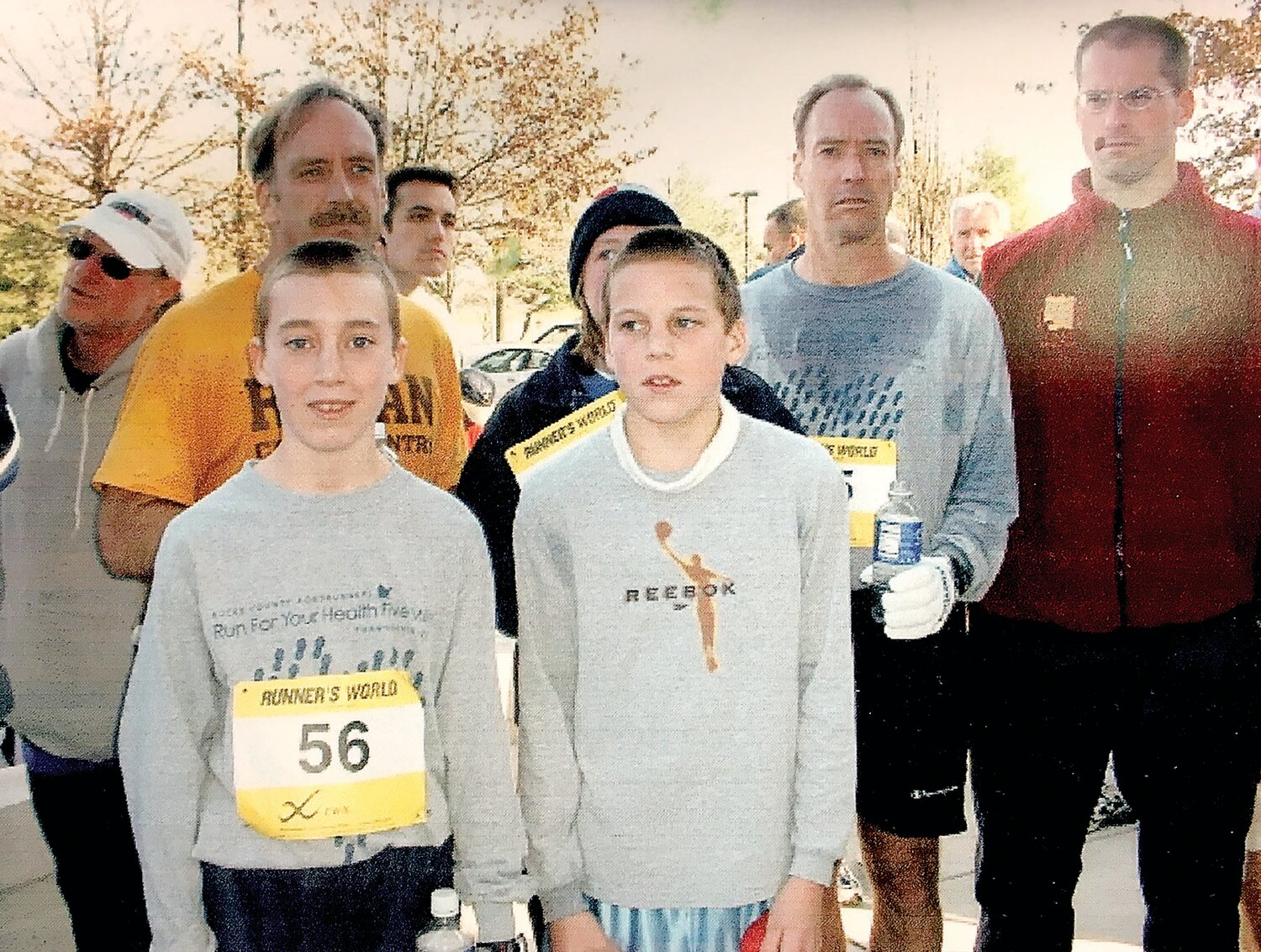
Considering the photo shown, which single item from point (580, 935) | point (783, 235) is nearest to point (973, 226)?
point (783, 235)

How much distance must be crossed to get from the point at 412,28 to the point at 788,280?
922 mm

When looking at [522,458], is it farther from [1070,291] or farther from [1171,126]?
[1171,126]

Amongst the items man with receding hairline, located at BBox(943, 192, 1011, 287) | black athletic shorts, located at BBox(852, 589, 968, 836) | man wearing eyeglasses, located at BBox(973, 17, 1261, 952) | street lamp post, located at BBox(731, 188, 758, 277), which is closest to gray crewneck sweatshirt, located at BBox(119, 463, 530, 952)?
black athletic shorts, located at BBox(852, 589, 968, 836)

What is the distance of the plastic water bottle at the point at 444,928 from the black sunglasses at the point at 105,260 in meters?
1.30

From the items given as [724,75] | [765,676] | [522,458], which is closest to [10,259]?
[522,458]

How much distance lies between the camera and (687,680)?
1.65 meters

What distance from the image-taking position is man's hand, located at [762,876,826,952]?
1.62 m

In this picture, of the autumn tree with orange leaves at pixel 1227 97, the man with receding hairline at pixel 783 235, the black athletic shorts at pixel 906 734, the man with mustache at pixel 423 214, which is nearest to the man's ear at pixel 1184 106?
the autumn tree with orange leaves at pixel 1227 97

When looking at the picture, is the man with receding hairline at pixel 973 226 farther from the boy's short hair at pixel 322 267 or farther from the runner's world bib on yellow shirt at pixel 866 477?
the boy's short hair at pixel 322 267

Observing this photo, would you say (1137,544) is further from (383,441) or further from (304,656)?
(304,656)

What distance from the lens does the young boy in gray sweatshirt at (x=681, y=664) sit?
5.40 feet

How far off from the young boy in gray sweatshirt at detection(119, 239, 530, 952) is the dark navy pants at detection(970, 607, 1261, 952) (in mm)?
1083

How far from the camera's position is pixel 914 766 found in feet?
7.06

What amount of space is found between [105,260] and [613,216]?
3.22ft
